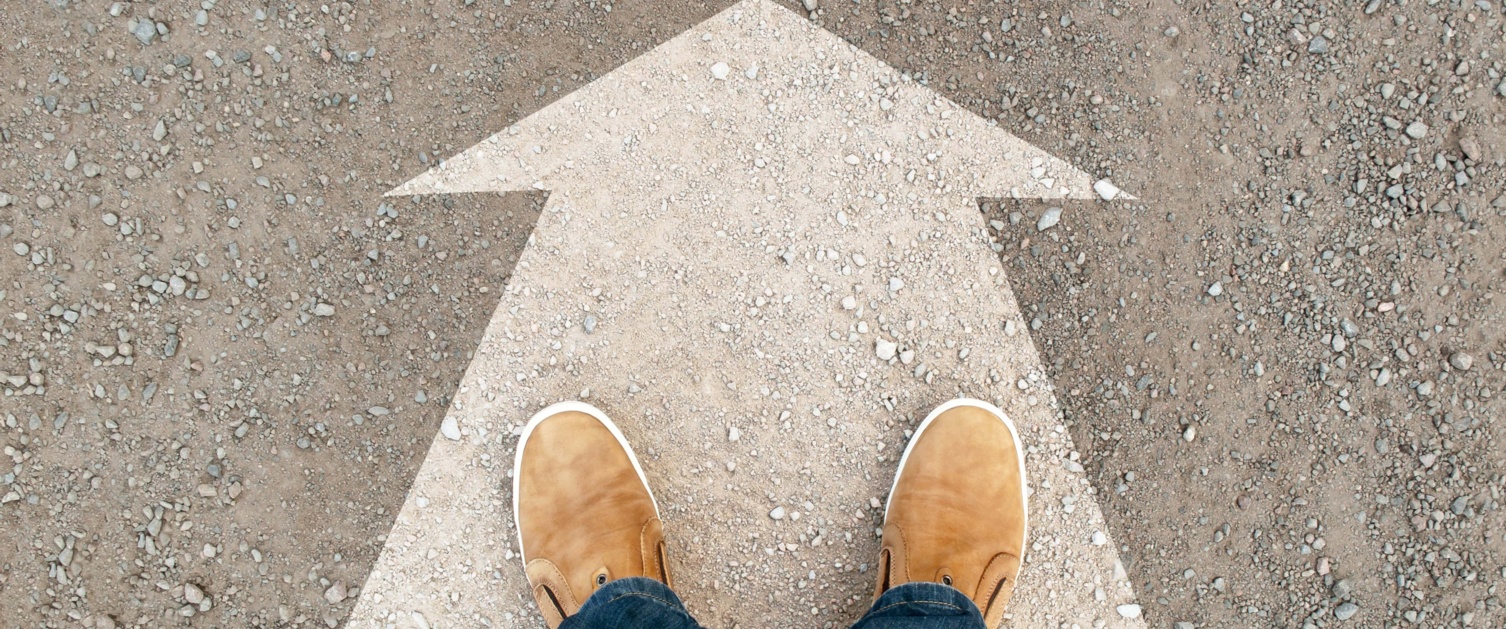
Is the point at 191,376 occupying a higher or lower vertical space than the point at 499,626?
higher

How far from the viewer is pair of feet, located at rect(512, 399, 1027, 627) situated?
6.07 ft

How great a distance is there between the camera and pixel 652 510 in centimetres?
187

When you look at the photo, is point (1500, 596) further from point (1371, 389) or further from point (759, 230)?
point (759, 230)

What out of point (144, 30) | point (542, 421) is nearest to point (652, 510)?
point (542, 421)

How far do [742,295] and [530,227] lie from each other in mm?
548

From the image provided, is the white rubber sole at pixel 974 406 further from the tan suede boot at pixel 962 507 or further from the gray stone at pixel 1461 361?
the gray stone at pixel 1461 361

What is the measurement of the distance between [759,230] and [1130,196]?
0.93 m

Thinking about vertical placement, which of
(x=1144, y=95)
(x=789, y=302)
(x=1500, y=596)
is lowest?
(x=1500, y=596)

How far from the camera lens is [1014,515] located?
6.17ft

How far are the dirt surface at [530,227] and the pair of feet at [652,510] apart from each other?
0.15 metres

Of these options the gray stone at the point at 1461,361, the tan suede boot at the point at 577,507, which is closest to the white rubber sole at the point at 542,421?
the tan suede boot at the point at 577,507

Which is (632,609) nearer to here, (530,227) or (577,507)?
(577,507)

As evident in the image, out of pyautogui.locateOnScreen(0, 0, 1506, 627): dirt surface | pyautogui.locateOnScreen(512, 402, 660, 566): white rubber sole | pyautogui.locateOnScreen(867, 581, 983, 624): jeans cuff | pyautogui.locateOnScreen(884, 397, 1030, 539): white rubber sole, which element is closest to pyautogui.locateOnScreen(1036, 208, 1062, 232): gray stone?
pyautogui.locateOnScreen(0, 0, 1506, 627): dirt surface

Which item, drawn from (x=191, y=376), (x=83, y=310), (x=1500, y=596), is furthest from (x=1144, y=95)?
(x=83, y=310)
